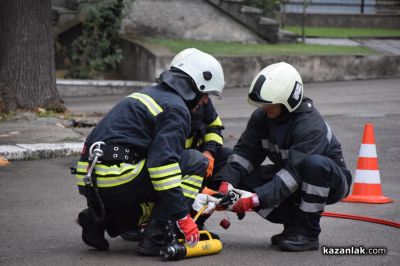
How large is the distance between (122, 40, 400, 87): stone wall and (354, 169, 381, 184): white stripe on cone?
760cm

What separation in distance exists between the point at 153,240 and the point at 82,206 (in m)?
1.73

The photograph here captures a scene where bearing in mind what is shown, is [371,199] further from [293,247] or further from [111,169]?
[111,169]

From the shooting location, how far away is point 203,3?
56.5ft

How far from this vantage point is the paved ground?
17.5ft

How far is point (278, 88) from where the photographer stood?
5555 millimetres

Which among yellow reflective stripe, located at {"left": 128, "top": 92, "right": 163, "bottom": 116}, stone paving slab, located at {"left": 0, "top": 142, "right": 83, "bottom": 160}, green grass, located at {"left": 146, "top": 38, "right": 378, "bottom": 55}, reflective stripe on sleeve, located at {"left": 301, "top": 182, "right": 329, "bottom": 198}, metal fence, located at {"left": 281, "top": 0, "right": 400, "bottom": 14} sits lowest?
stone paving slab, located at {"left": 0, "top": 142, "right": 83, "bottom": 160}

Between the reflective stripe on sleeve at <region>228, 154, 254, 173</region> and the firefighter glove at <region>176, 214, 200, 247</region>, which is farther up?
the reflective stripe on sleeve at <region>228, 154, 254, 173</region>

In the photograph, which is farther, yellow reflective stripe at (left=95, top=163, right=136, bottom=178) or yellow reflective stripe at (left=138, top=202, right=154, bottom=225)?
yellow reflective stripe at (left=138, top=202, right=154, bottom=225)

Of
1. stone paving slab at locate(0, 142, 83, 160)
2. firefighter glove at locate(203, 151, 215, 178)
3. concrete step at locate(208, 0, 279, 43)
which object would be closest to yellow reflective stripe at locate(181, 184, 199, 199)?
firefighter glove at locate(203, 151, 215, 178)

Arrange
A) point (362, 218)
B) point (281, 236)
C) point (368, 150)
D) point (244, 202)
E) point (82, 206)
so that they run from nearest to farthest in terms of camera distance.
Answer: point (244, 202) < point (281, 236) < point (362, 218) < point (82, 206) < point (368, 150)

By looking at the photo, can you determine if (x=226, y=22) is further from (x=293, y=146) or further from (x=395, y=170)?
(x=293, y=146)

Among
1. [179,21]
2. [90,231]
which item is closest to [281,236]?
[90,231]

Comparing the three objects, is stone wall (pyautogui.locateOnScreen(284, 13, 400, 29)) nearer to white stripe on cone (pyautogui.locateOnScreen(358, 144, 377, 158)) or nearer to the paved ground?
the paved ground

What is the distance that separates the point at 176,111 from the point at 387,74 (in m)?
12.3
